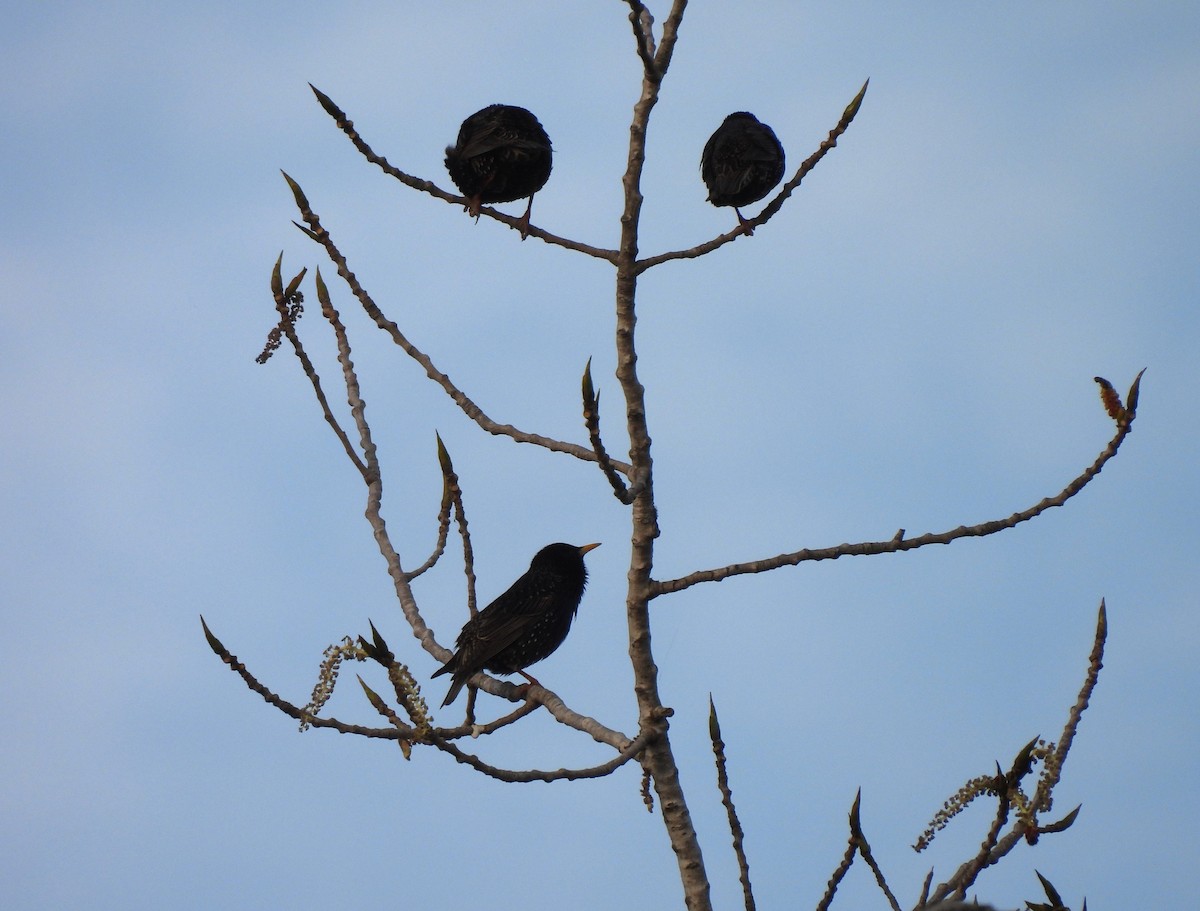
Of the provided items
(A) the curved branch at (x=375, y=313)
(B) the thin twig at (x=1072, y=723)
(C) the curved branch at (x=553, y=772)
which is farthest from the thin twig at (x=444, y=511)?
(B) the thin twig at (x=1072, y=723)

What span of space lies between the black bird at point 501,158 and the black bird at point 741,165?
1096 millimetres

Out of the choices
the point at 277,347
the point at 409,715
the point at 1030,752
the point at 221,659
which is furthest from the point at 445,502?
the point at 1030,752

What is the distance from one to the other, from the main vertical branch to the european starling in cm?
141

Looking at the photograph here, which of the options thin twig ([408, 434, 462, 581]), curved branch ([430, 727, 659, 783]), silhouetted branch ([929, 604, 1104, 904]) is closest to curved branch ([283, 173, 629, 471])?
thin twig ([408, 434, 462, 581])

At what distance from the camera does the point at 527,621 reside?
25.5ft

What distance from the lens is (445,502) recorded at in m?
6.18

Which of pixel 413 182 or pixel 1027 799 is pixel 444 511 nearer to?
pixel 413 182

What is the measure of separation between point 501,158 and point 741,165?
5.13 feet

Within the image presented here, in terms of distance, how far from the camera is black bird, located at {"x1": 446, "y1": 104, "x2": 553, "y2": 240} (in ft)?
26.0

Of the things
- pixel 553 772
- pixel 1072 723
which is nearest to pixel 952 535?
pixel 1072 723

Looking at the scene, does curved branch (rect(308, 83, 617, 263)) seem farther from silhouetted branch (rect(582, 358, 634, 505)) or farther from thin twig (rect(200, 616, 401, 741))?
thin twig (rect(200, 616, 401, 741))

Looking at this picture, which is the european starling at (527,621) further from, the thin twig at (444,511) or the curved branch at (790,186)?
the curved branch at (790,186)

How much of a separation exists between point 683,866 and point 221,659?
2.20 metres

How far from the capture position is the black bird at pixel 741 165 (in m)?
7.95
